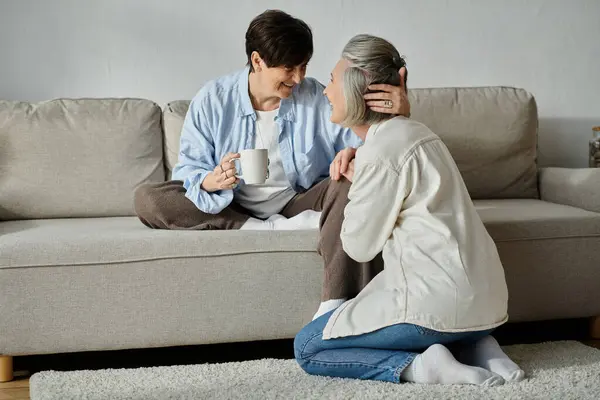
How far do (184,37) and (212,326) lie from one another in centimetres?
139

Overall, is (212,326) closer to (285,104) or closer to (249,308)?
(249,308)

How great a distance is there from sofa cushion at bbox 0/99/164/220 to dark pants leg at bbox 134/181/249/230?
433 millimetres

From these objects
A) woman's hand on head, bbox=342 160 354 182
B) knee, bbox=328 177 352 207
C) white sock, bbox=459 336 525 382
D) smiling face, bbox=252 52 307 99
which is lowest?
white sock, bbox=459 336 525 382

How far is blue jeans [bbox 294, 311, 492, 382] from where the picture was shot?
198cm

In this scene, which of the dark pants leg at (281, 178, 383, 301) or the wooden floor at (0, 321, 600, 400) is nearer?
the dark pants leg at (281, 178, 383, 301)

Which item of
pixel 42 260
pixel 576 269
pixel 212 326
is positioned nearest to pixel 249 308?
pixel 212 326

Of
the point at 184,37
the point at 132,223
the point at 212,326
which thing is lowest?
the point at 212,326

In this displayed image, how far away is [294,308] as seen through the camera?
239 centimetres

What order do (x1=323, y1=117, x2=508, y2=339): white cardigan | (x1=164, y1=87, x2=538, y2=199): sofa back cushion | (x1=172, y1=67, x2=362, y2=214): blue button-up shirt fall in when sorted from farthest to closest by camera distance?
(x1=164, y1=87, x2=538, y2=199): sofa back cushion
(x1=172, y1=67, x2=362, y2=214): blue button-up shirt
(x1=323, y1=117, x2=508, y2=339): white cardigan

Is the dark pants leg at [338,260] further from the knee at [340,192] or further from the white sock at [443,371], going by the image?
the white sock at [443,371]

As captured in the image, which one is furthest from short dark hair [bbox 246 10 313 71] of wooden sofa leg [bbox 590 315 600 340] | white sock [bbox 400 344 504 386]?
wooden sofa leg [bbox 590 315 600 340]

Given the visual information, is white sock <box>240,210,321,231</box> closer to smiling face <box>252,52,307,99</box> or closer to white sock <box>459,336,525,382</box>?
smiling face <box>252,52,307,99</box>

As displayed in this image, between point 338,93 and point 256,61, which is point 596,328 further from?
point 256,61

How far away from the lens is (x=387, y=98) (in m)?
1.99
